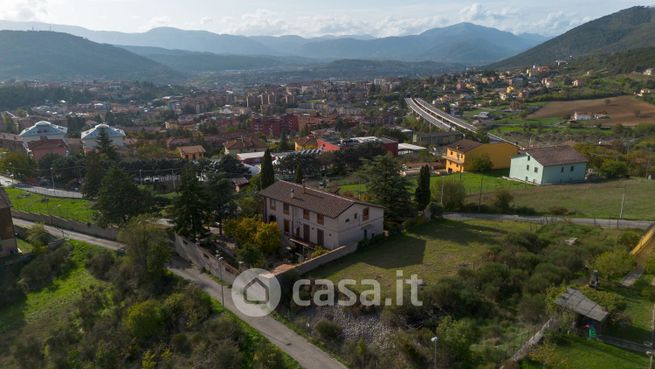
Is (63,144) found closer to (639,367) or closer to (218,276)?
(218,276)

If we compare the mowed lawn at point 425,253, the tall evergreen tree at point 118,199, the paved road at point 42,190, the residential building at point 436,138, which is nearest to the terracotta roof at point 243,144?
the residential building at point 436,138

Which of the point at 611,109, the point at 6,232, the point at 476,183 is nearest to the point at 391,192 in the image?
the point at 476,183

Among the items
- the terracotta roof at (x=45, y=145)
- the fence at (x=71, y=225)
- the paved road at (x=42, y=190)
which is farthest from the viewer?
the terracotta roof at (x=45, y=145)

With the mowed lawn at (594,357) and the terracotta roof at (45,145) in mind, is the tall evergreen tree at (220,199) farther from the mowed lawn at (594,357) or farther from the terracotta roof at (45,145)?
the terracotta roof at (45,145)

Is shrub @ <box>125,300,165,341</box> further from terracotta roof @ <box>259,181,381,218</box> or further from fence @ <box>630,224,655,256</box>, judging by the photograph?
fence @ <box>630,224,655,256</box>

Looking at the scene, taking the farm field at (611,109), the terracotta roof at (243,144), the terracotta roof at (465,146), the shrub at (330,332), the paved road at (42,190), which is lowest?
the paved road at (42,190)

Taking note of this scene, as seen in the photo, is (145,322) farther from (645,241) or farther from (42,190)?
(42,190)
